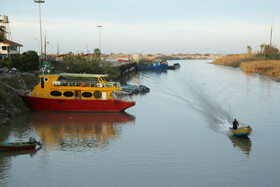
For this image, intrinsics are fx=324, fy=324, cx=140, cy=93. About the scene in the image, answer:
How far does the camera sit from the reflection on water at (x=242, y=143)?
28.8 m

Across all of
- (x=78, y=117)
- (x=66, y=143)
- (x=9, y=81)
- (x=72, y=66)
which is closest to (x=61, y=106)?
(x=78, y=117)

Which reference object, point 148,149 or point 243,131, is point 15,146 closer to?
point 148,149

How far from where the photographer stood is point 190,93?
210ft

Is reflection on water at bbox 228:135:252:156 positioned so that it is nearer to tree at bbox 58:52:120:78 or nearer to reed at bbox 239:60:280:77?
A: tree at bbox 58:52:120:78

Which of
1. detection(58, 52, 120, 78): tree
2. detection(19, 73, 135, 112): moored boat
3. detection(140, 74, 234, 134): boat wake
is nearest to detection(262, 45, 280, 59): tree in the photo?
detection(140, 74, 234, 134): boat wake

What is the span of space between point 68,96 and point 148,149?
Answer: 55.7 feet

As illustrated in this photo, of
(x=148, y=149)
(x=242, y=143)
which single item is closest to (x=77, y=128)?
(x=148, y=149)

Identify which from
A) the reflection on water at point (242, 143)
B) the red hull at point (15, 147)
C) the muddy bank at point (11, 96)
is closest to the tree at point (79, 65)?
the muddy bank at point (11, 96)

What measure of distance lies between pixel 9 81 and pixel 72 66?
2619 centimetres

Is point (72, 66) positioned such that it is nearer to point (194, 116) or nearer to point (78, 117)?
point (78, 117)

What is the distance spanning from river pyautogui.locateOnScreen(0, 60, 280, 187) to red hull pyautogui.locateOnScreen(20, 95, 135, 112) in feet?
2.99

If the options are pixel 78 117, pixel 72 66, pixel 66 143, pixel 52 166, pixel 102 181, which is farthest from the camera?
pixel 72 66

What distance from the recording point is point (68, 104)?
41031mm

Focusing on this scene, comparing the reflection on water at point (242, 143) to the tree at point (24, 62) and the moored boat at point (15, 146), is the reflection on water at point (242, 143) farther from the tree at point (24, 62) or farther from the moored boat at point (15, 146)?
the tree at point (24, 62)
